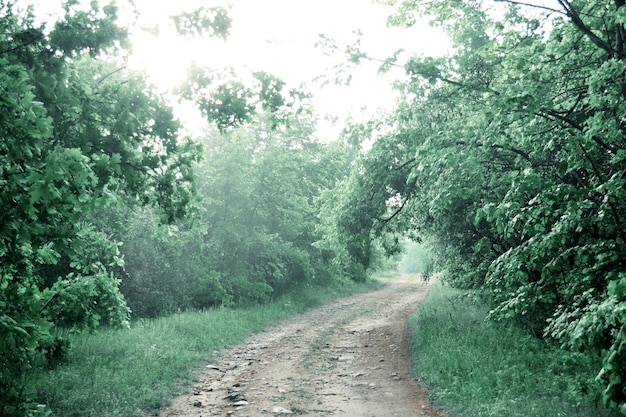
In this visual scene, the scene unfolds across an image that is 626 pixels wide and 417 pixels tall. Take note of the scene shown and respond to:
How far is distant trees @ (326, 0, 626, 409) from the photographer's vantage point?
18.1 ft

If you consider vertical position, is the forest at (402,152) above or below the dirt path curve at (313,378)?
above

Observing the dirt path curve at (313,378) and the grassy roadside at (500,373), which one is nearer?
the grassy roadside at (500,373)

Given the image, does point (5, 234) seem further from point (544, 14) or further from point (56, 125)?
point (544, 14)

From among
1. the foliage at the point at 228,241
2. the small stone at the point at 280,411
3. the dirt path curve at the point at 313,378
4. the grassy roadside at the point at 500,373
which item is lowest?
the dirt path curve at the point at 313,378

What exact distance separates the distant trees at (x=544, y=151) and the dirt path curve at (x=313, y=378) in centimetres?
276

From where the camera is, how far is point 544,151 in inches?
303

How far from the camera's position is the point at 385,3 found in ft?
30.9

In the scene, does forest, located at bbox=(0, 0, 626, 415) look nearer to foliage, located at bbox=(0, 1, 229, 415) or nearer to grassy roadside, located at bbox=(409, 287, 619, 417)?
foliage, located at bbox=(0, 1, 229, 415)

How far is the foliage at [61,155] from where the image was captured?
12.9 feet

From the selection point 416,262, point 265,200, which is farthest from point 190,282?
point 416,262

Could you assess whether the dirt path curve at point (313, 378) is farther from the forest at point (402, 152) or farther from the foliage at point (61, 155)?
the foliage at point (61, 155)

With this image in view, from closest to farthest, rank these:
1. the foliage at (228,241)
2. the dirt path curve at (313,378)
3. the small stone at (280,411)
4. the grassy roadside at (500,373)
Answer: the grassy roadside at (500,373), the small stone at (280,411), the dirt path curve at (313,378), the foliage at (228,241)

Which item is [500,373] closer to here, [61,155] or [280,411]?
[280,411]

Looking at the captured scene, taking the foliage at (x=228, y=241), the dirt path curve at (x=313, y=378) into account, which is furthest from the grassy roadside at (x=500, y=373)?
the foliage at (x=228, y=241)
